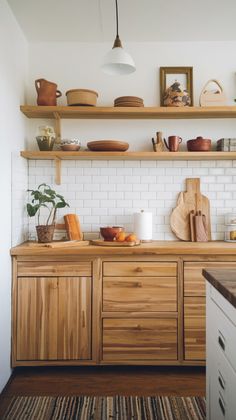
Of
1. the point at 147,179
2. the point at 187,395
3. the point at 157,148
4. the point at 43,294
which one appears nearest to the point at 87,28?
the point at 157,148

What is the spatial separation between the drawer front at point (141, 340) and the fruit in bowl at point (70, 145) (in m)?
1.47

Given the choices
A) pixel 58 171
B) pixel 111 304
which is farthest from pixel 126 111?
pixel 111 304

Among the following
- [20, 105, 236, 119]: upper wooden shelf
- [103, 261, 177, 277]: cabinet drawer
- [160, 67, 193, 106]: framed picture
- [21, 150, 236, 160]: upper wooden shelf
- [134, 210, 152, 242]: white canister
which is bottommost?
[103, 261, 177, 277]: cabinet drawer

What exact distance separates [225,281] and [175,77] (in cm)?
235

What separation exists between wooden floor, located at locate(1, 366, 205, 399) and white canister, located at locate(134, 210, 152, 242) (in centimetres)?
105

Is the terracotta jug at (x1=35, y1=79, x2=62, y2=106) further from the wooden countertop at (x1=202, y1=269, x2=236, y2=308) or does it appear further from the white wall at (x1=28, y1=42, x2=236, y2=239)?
the wooden countertop at (x1=202, y1=269, x2=236, y2=308)

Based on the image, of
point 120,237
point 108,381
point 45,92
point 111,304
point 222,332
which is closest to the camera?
point 222,332

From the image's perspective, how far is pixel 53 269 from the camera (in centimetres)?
266

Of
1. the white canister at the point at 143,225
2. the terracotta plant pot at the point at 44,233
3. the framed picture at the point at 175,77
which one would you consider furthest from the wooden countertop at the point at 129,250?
the framed picture at the point at 175,77

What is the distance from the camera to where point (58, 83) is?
324cm

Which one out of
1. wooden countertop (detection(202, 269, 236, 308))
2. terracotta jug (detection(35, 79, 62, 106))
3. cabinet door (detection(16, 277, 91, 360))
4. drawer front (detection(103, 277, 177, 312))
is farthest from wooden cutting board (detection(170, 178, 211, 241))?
wooden countertop (detection(202, 269, 236, 308))

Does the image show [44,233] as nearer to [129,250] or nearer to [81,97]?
[129,250]

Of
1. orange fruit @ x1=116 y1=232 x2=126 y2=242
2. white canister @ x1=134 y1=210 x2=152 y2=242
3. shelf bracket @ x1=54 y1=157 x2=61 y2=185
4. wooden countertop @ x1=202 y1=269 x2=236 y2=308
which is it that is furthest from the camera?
shelf bracket @ x1=54 y1=157 x2=61 y2=185

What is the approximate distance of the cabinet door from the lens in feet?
8.63
